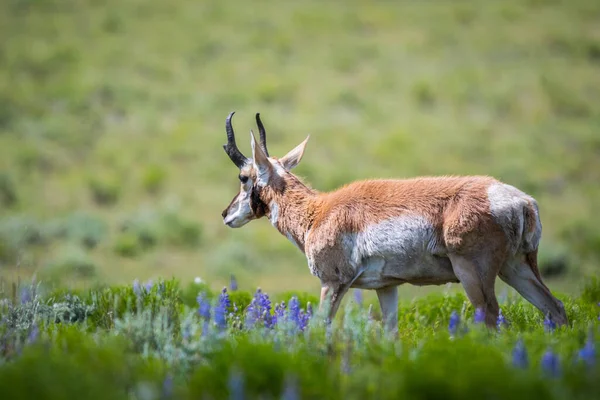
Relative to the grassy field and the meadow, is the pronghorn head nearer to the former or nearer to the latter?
the meadow

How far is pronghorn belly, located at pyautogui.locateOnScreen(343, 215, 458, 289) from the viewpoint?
8258 millimetres

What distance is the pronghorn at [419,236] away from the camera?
7.89 metres

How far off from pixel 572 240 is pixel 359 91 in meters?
16.6

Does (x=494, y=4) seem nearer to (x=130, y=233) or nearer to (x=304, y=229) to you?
(x=130, y=233)

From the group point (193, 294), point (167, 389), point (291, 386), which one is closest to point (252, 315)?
point (193, 294)

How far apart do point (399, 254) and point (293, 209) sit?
5.33 ft

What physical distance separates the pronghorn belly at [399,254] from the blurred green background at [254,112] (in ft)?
27.7

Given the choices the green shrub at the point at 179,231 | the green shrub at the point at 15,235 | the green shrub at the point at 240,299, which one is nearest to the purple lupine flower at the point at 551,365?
the green shrub at the point at 240,299

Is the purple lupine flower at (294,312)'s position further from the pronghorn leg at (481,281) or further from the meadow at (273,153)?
the pronghorn leg at (481,281)

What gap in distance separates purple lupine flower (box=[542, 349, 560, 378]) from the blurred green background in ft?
38.8

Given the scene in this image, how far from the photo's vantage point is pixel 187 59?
41.4 m

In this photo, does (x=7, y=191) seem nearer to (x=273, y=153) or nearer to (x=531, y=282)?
(x=273, y=153)

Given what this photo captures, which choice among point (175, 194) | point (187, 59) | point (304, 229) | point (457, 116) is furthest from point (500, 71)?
point (304, 229)

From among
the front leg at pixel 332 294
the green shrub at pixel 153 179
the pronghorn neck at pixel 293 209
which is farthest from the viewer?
the green shrub at pixel 153 179
